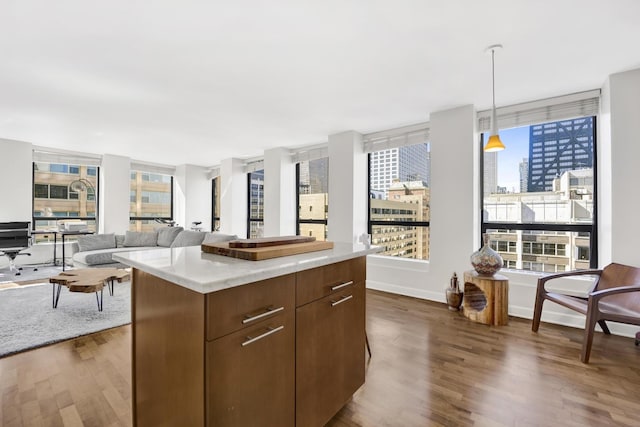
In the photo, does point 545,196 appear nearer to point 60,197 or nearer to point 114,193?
point 114,193

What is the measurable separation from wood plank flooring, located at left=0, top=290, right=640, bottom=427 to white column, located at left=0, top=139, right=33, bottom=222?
430cm

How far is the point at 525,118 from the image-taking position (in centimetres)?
341

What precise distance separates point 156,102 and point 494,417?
4.19 m

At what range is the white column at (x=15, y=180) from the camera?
16.6ft

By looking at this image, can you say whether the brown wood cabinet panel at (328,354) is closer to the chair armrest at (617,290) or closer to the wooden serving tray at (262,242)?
the wooden serving tray at (262,242)

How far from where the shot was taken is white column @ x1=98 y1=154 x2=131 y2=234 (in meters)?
6.27

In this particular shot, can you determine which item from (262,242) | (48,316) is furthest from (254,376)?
(48,316)

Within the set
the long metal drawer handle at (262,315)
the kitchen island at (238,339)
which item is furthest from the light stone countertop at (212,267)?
the long metal drawer handle at (262,315)

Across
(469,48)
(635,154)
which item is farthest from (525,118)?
(469,48)

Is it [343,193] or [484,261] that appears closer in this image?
[484,261]

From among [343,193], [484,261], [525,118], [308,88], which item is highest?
[308,88]

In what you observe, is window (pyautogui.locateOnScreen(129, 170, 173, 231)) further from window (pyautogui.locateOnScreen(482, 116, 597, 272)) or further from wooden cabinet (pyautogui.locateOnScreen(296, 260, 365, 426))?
window (pyautogui.locateOnScreen(482, 116, 597, 272))

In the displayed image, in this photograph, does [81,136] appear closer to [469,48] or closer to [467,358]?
[469,48]

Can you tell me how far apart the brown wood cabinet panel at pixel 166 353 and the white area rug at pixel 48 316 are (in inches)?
75.4
